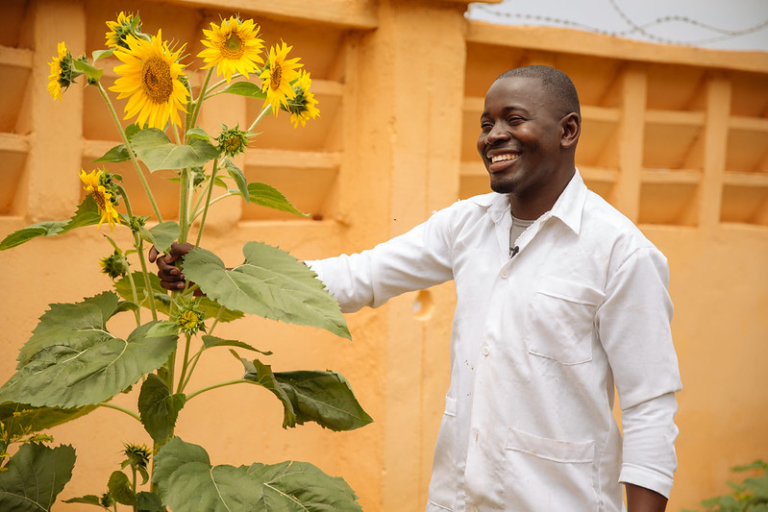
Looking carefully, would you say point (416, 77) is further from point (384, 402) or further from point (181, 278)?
point (181, 278)

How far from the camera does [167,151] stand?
1.66m

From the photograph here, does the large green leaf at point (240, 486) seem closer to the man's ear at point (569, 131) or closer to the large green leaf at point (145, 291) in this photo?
the large green leaf at point (145, 291)

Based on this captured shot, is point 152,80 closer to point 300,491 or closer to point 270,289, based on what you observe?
point 270,289

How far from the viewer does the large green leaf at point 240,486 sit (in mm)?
1691

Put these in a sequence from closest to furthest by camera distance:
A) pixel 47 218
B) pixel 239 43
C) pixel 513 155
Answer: pixel 239 43
pixel 513 155
pixel 47 218

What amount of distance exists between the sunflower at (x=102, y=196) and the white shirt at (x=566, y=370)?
959 mm

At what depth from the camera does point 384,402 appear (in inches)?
128

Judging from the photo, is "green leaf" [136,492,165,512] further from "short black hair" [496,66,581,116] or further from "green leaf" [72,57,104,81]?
"short black hair" [496,66,581,116]

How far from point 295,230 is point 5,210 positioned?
1.02 m

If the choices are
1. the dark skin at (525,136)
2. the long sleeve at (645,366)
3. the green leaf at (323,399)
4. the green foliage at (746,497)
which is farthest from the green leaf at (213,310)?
the green foliage at (746,497)

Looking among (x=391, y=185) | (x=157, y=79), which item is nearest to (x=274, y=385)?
(x=157, y=79)

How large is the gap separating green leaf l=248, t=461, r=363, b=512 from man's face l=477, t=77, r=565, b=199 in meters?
0.83

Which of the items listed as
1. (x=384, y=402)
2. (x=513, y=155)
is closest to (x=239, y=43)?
(x=513, y=155)

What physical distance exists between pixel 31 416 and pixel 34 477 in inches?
5.7
